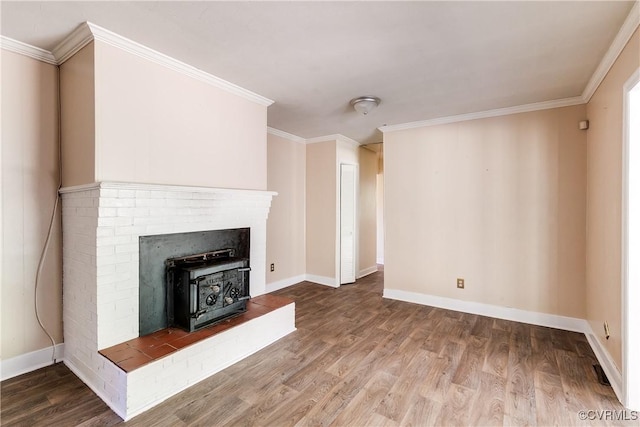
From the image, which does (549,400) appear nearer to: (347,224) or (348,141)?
(347,224)

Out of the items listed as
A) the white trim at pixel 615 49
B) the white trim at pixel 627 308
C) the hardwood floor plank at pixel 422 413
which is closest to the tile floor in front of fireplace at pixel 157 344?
the hardwood floor plank at pixel 422 413

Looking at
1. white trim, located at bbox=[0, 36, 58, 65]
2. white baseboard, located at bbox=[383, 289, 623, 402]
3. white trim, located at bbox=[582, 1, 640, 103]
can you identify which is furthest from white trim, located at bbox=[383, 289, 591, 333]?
white trim, located at bbox=[0, 36, 58, 65]

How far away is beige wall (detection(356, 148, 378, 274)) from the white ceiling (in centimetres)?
249

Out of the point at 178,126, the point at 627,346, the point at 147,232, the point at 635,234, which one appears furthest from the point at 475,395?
the point at 178,126

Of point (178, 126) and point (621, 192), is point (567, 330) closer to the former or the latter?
point (621, 192)

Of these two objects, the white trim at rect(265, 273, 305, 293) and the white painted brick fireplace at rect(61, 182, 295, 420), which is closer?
the white painted brick fireplace at rect(61, 182, 295, 420)

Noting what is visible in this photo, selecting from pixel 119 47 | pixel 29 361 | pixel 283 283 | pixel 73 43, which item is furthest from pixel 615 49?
pixel 29 361

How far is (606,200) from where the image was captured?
233cm

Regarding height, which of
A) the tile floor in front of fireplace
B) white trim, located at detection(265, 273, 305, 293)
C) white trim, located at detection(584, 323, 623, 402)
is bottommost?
white trim, located at detection(584, 323, 623, 402)

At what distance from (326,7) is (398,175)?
8.83 feet

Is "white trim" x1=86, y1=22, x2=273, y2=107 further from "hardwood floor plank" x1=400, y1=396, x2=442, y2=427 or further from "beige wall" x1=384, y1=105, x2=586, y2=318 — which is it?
"hardwood floor plank" x1=400, y1=396, x2=442, y2=427

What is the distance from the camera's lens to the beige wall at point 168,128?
202cm

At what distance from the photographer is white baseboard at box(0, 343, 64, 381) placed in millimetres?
2136

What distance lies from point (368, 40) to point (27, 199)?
2.78 m
